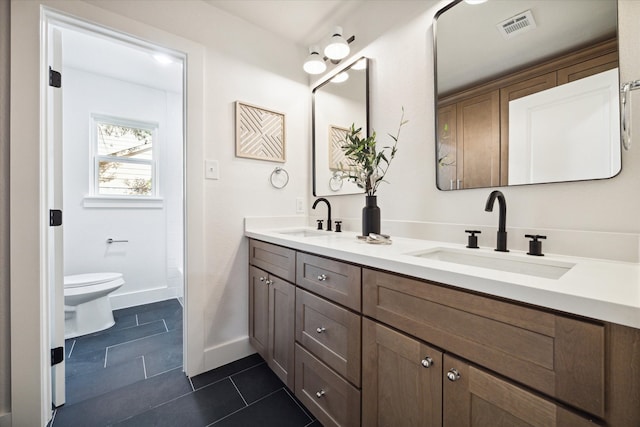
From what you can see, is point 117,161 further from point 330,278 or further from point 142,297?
point 330,278

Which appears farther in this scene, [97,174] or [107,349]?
[97,174]

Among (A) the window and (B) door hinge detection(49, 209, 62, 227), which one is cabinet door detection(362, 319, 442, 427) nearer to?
(B) door hinge detection(49, 209, 62, 227)

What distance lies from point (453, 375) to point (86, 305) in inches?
108

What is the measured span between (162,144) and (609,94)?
11.4ft

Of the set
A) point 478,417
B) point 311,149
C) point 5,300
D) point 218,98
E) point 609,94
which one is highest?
point 218,98

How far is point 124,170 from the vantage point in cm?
279

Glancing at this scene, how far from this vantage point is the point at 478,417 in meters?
0.63

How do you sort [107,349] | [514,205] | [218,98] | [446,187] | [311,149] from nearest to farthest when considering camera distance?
[514,205], [446,187], [218,98], [107,349], [311,149]

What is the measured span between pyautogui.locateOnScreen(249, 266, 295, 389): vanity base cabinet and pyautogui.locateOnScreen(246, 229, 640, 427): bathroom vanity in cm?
6

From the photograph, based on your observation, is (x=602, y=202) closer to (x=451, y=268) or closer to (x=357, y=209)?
(x=451, y=268)

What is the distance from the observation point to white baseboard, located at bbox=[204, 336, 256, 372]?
1.66m

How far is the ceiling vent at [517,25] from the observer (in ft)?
3.30

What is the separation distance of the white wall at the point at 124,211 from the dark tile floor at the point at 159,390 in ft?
2.72

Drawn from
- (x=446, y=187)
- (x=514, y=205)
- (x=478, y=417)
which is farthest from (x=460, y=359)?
(x=446, y=187)
